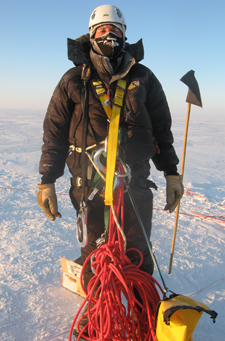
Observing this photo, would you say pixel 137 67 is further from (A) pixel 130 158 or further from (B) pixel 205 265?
(B) pixel 205 265

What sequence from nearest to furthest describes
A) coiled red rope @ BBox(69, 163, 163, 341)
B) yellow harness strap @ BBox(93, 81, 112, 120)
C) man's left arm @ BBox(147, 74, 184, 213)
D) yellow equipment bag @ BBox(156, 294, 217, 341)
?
yellow equipment bag @ BBox(156, 294, 217, 341) → coiled red rope @ BBox(69, 163, 163, 341) → yellow harness strap @ BBox(93, 81, 112, 120) → man's left arm @ BBox(147, 74, 184, 213)

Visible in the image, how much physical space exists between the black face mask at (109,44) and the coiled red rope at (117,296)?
967mm

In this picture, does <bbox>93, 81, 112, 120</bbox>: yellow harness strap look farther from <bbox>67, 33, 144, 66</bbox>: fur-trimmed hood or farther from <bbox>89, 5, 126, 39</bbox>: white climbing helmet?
<bbox>89, 5, 126, 39</bbox>: white climbing helmet

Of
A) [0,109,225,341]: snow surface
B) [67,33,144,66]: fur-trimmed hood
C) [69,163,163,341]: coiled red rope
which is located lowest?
[0,109,225,341]: snow surface

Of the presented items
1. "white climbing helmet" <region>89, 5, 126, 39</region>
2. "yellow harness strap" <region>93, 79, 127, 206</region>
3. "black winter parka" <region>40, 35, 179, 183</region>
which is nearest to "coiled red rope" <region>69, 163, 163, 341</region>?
"yellow harness strap" <region>93, 79, 127, 206</region>

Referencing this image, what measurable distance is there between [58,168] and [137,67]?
3.16 feet

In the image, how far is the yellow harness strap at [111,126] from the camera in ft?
4.91

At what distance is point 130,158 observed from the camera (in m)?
1.71

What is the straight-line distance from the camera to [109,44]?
168cm

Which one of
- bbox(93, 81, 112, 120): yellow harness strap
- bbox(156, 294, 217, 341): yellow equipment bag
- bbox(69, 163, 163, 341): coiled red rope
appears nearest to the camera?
bbox(156, 294, 217, 341): yellow equipment bag

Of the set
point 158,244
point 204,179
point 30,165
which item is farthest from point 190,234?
point 30,165

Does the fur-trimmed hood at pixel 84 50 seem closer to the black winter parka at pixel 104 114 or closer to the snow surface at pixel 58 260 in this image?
the black winter parka at pixel 104 114

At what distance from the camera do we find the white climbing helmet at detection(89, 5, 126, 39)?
1715 millimetres

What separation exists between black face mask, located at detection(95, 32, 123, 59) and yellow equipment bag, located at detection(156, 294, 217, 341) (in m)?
1.63
